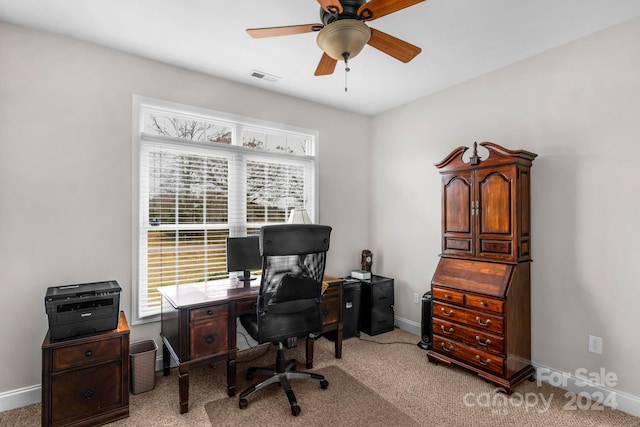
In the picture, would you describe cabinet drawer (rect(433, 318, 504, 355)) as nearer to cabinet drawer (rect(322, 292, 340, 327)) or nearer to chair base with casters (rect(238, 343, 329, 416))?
cabinet drawer (rect(322, 292, 340, 327))

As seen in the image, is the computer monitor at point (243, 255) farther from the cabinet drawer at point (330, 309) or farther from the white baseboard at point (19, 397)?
the white baseboard at point (19, 397)

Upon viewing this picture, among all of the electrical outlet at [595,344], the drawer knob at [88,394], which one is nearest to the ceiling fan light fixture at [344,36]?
the drawer knob at [88,394]

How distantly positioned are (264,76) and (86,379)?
2839 millimetres

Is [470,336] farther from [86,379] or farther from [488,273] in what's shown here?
[86,379]

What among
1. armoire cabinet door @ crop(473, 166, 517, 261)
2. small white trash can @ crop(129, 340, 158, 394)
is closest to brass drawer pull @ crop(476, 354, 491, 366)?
armoire cabinet door @ crop(473, 166, 517, 261)

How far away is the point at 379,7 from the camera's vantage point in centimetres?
166

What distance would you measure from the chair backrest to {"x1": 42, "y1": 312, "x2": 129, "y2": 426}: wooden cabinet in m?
0.98

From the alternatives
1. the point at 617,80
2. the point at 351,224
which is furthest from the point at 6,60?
the point at 617,80

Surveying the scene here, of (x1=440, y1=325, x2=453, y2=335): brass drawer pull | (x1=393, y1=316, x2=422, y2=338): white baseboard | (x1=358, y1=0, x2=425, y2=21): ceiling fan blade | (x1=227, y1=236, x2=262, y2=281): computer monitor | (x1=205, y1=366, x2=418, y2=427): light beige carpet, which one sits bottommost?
(x1=205, y1=366, x2=418, y2=427): light beige carpet

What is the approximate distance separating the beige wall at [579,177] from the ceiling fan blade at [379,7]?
1891mm

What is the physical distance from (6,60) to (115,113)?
71cm

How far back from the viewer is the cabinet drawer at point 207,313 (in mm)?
2352

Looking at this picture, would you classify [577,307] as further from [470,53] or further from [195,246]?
[195,246]

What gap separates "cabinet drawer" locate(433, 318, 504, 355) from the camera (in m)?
2.59
